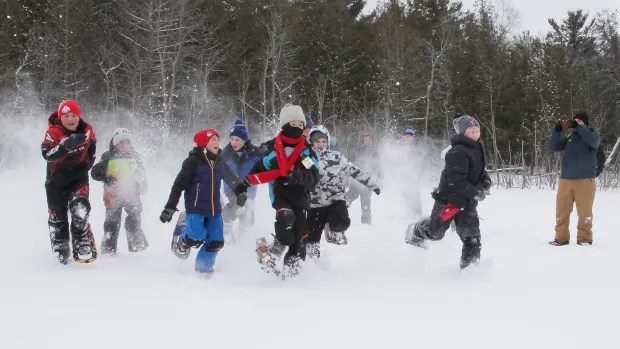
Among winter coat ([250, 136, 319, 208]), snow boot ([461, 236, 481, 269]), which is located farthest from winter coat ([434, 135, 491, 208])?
winter coat ([250, 136, 319, 208])

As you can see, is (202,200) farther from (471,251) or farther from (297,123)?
(471,251)

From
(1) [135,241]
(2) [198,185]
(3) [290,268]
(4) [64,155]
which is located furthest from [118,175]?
(3) [290,268]

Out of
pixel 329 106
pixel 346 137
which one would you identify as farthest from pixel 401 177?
pixel 329 106

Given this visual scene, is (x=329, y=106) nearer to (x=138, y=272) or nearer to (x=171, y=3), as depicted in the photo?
(x=171, y=3)

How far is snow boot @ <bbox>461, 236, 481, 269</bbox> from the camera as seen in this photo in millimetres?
5785

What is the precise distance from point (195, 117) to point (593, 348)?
27806 mm

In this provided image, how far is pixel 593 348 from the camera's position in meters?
3.59

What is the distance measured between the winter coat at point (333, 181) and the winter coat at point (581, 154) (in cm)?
335

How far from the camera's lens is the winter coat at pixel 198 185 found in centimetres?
553

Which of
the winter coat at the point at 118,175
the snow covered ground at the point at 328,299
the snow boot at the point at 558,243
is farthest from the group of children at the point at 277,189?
the snow boot at the point at 558,243

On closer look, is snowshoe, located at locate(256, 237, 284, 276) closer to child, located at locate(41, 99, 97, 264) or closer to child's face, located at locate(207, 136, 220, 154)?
child's face, located at locate(207, 136, 220, 154)

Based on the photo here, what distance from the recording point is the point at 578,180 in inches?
317

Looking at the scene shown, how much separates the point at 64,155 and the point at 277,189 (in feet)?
6.93

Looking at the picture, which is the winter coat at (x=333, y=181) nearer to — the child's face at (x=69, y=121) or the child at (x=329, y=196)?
the child at (x=329, y=196)
